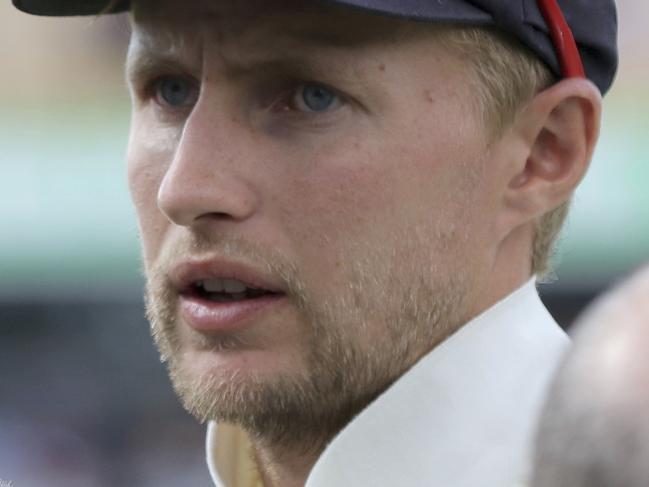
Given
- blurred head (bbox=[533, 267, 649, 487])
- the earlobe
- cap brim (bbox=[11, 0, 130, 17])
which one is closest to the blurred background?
cap brim (bbox=[11, 0, 130, 17])

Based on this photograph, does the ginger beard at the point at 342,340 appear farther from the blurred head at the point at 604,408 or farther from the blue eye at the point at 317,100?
the blurred head at the point at 604,408

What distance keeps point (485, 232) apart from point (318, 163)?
0.25m

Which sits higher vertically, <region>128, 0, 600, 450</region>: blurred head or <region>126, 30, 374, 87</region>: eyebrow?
<region>126, 30, 374, 87</region>: eyebrow

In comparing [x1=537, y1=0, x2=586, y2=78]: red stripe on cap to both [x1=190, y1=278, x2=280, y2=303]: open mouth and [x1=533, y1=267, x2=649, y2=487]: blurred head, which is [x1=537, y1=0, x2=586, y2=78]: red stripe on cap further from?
[x1=533, y1=267, x2=649, y2=487]: blurred head

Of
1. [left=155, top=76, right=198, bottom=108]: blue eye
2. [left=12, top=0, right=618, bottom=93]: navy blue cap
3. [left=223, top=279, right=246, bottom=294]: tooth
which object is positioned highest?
[left=155, top=76, right=198, bottom=108]: blue eye

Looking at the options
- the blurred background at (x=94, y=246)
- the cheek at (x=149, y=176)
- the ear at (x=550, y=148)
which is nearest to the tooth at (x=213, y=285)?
the cheek at (x=149, y=176)

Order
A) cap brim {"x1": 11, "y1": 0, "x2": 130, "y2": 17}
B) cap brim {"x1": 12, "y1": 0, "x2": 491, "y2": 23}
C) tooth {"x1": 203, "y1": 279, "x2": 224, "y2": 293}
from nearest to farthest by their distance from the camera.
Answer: cap brim {"x1": 12, "y1": 0, "x2": 491, "y2": 23}, tooth {"x1": 203, "y1": 279, "x2": 224, "y2": 293}, cap brim {"x1": 11, "y1": 0, "x2": 130, "y2": 17}

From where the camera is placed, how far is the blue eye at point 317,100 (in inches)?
75.5

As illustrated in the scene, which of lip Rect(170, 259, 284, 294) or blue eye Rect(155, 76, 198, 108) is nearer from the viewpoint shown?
lip Rect(170, 259, 284, 294)

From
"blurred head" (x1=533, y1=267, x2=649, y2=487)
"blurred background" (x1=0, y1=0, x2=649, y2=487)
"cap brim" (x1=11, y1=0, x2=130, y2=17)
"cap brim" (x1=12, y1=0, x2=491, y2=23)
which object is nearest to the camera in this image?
"blurred head" (x1=533, y1=267, x2=649, y2=487)

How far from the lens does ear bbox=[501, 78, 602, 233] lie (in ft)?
6.52

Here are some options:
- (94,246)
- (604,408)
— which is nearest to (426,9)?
(604,408)

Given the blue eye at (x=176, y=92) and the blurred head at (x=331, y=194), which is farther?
the blue eye at (x=176, y=92)

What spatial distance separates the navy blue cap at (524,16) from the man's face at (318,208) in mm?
48
